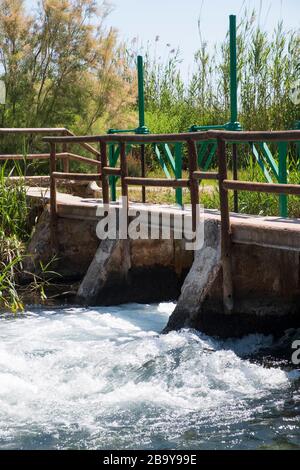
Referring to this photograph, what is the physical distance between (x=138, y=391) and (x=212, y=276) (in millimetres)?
1848

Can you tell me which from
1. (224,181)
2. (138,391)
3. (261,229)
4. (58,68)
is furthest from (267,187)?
(58,68)

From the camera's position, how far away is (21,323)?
9602 mm

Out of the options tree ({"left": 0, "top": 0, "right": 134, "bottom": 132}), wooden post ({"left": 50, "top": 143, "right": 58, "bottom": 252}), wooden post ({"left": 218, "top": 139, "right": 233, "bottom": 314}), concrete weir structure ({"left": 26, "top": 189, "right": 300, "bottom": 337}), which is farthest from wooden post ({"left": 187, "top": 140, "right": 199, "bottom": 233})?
tree ({"left": 0, "top": 0, "right": 134, "bottom": 132})

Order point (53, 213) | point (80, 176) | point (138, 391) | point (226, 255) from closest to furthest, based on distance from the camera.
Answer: point (138, 391)
point (226, 255)
point (80, 176)
point (53, 213)

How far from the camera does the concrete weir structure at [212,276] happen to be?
8.66 m

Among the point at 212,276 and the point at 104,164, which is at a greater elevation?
the point at 104,164

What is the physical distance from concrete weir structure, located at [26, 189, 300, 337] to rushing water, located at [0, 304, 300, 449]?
25 centimetres

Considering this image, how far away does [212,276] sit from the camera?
877cm

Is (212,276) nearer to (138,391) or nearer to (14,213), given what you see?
(138,391)

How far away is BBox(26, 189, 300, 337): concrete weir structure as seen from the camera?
866 cm

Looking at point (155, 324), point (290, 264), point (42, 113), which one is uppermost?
point (42, 113)
